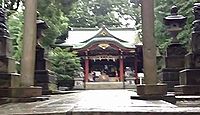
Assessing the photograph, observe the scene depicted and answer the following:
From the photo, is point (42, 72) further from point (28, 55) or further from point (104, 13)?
point (104, 13)

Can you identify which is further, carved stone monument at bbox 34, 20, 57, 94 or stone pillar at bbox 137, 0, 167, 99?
carved stone monument at bbox 34, 20, 57, 94

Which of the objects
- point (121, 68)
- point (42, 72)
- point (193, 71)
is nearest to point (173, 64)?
point (193, 71)

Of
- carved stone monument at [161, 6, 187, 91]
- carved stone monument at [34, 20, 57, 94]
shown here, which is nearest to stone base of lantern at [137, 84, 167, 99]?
carved stone monument at [161, 6, 187, 91]

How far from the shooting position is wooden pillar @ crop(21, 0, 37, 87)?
6730mm

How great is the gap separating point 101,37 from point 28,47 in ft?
79.5

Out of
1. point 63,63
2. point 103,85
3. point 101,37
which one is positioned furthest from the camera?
point 101,37

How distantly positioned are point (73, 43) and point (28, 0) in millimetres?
24951

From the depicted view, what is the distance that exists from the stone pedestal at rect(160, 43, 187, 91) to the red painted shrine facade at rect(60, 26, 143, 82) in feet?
48.7

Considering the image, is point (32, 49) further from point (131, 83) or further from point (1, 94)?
point (131, 83)

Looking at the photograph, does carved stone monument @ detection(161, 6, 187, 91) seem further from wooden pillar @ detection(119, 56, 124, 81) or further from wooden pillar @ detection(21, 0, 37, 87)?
wooden pillar @ detection(119, 56, 124, 81)

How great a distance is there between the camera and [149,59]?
21.6 ft

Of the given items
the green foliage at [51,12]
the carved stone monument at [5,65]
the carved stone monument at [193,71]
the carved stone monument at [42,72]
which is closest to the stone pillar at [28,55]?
the carved stone monument at [5,65]

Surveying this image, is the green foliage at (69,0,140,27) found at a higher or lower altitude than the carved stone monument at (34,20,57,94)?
higher

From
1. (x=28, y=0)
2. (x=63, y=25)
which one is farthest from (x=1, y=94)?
(x=63, y=25)
